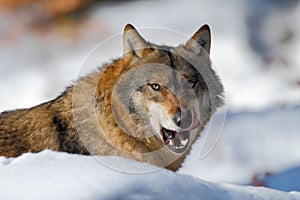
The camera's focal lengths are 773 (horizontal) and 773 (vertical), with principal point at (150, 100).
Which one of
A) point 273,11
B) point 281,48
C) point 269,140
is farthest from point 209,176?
point 273,11

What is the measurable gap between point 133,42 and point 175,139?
1.11 metres

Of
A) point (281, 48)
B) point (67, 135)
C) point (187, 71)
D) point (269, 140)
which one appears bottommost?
point (269, 140)

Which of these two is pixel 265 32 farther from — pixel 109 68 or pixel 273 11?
pixel 109 68

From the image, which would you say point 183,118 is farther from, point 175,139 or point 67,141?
point 67,141

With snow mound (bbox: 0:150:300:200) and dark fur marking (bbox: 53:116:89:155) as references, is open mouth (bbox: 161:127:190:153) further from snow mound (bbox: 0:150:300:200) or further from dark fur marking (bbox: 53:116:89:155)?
snow mound (bbox: 0:150:300:200)

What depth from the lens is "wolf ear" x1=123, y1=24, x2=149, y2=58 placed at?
792 cm

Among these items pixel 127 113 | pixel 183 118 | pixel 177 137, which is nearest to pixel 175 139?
pixel 177 137

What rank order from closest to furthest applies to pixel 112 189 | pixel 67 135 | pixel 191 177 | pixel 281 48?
pixel 112 189 → pixel 191 177 → pixel 67 135 → pixel 281 48

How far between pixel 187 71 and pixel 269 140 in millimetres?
10931

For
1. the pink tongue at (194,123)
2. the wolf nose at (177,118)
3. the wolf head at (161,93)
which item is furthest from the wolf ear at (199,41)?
the wolf nose at (177,118)

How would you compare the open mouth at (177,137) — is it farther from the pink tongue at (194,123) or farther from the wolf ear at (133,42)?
the wolf ear at (133,42)

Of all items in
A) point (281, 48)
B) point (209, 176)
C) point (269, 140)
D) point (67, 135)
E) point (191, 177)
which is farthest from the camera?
point (281, 48)

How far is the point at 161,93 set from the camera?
25.4ft

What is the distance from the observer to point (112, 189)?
16.7 feet
